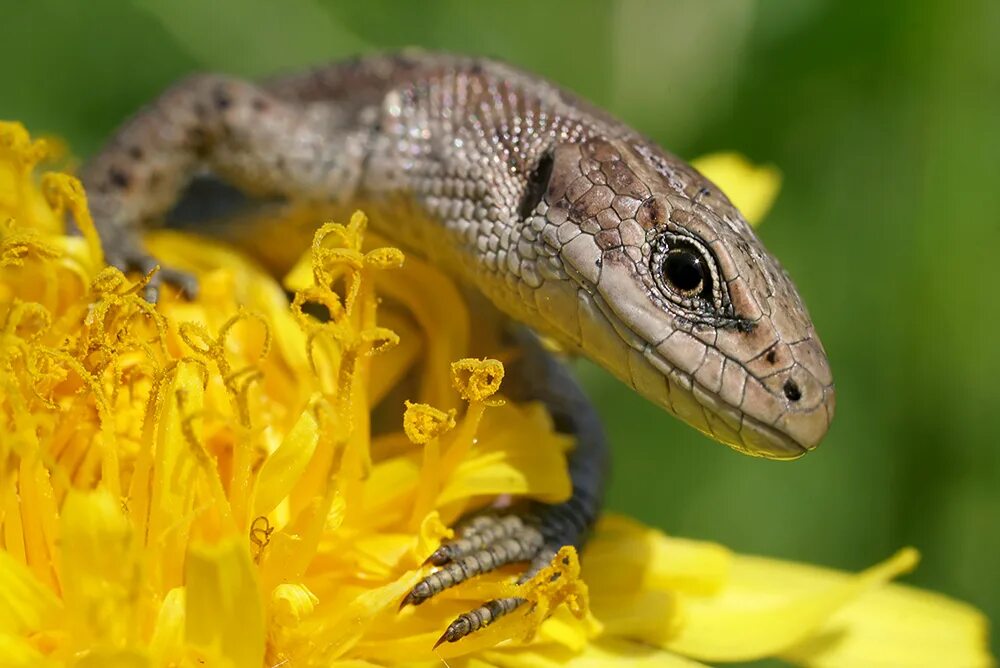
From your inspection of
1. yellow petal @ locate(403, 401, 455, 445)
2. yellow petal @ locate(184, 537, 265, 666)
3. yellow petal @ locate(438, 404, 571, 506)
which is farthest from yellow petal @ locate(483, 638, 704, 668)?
yellow petal @ locate(184, 537, 265, 666)

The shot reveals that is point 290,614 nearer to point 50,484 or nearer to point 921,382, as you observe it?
point 50,484

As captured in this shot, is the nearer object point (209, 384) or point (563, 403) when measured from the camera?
point (209, 384)

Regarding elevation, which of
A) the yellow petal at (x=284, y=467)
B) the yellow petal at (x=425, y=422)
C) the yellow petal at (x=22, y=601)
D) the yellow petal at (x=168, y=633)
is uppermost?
the yellow petal at (x=425, y=422)

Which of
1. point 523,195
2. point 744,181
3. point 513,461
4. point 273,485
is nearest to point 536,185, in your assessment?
point 523,195

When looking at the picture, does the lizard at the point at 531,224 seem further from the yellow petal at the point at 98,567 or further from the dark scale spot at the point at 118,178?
the yellow petal at the point at 98,567

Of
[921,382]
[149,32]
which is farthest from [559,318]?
[149,32]

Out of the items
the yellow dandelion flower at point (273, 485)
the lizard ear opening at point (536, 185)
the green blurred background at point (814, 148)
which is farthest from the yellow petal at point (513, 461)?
the green blurred background at point (814, 148)

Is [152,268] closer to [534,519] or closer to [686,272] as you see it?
[534,519]
